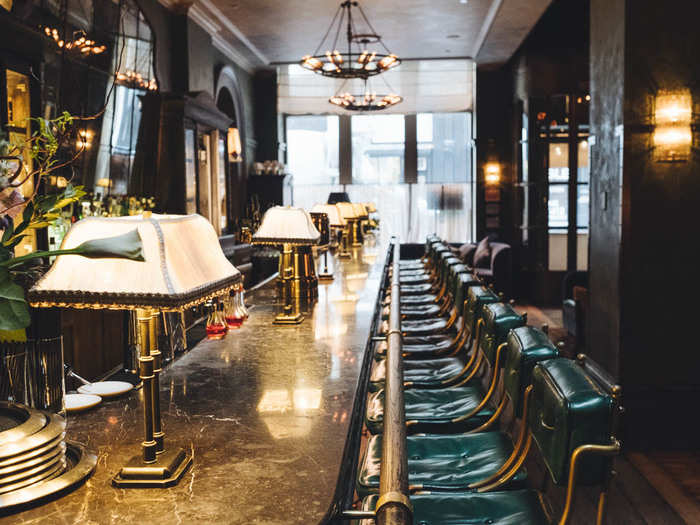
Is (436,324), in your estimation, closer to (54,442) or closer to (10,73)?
(10,73)

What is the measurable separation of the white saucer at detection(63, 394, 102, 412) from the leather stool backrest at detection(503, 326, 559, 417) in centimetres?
113

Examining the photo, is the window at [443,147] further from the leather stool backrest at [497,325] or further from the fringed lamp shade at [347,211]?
the leather stool backrest at [497,325]

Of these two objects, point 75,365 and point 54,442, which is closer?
point 54,442

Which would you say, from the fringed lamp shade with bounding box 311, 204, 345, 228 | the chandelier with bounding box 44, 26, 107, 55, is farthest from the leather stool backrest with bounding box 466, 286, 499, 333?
the chandelier with bounding box 44, 26, 107, 55

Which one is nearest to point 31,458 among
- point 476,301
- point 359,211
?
point 476,301

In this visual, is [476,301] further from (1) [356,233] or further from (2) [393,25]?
(2) [393,25]

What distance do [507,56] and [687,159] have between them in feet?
22.6

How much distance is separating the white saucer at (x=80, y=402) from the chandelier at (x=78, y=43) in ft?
13.8

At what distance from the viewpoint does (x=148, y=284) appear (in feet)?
3.84

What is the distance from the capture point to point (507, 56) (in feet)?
34.3

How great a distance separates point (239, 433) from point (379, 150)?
37.1 ft

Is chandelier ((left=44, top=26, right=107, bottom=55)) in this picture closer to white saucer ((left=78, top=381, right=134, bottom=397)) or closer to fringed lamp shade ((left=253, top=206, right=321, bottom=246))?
fringed lamp shade ((left=253, top=206, right=321, bottom=246))

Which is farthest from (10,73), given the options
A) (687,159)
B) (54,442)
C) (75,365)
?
(687,159)

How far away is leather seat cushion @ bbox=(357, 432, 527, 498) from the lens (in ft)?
6.50
